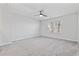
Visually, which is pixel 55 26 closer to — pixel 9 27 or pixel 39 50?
pixel 39 50

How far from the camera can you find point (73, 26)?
15.9 ft

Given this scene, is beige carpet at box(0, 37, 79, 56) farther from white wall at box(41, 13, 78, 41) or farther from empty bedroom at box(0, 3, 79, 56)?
white wall at box(41, 13, 78, 41)

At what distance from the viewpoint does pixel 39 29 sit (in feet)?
26.4

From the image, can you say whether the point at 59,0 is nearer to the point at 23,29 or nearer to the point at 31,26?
the point at 23,29

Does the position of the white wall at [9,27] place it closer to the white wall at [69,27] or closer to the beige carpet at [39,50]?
the beige carpet at [39,50]

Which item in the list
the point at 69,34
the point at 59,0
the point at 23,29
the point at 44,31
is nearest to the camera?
the point at 59,0

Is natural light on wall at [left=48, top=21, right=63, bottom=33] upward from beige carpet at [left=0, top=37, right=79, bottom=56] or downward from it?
upward

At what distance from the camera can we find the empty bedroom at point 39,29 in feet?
8.87

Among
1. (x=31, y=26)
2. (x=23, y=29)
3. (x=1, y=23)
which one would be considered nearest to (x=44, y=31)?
(x=31, y=26)

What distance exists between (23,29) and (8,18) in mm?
1884

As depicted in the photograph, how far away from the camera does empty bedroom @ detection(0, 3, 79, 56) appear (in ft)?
8.87

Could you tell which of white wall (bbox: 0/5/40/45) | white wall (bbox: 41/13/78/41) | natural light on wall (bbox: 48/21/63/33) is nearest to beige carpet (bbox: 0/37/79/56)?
white wall (bbox: 0/5/40/45)

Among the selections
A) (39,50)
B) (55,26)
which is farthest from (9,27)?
(55,26)

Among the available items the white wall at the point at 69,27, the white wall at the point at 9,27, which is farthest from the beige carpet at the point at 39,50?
the white wall at the point at 69,27
